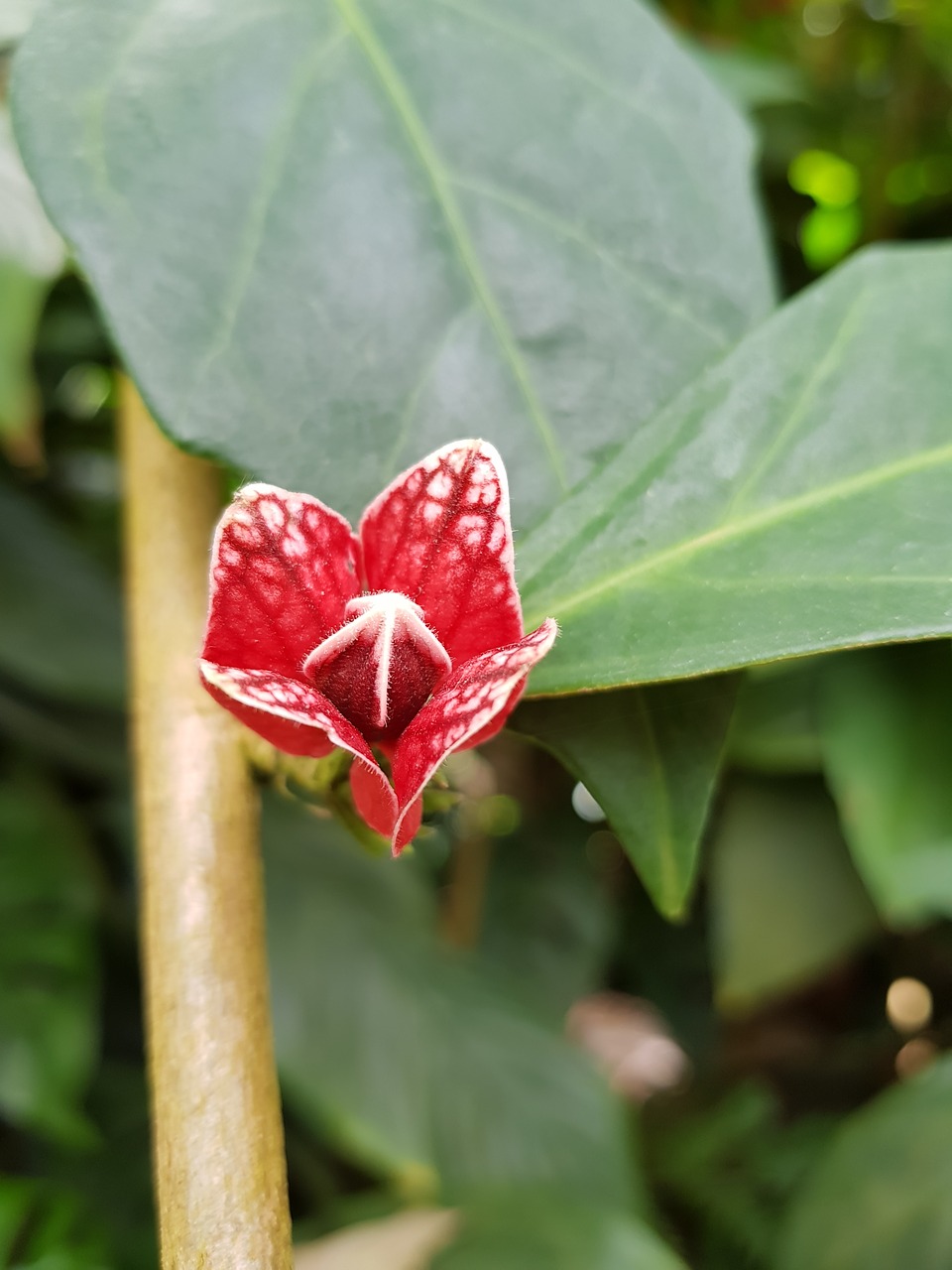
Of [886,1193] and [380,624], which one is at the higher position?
[380,624]

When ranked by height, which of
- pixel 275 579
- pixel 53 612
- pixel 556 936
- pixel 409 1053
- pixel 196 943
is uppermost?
pixel 275 579

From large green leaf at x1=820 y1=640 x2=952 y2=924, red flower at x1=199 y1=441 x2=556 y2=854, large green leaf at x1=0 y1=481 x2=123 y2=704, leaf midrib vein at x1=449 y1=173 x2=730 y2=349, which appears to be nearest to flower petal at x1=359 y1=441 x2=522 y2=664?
red flower at x1=199 y1=441 x2=556 y2=854

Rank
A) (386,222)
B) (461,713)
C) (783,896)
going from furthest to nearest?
(783,896), (386,222), (461,713)

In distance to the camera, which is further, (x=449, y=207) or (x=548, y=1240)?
(x=548, y=1240)

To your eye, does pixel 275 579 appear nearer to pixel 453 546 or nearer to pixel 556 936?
pixel 453 546

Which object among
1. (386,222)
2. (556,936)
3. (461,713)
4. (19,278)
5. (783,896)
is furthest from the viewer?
(556,936)

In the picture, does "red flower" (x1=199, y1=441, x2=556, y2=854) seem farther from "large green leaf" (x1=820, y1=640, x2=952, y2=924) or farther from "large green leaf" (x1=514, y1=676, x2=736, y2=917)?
"large green leaf" (x1=820, y1=640, x2=952, y2=924)

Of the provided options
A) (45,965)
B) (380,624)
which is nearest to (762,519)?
(380,624)

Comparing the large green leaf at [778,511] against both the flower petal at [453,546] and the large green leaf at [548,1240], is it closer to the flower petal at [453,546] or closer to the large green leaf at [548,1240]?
the flower petal at [453,546]
